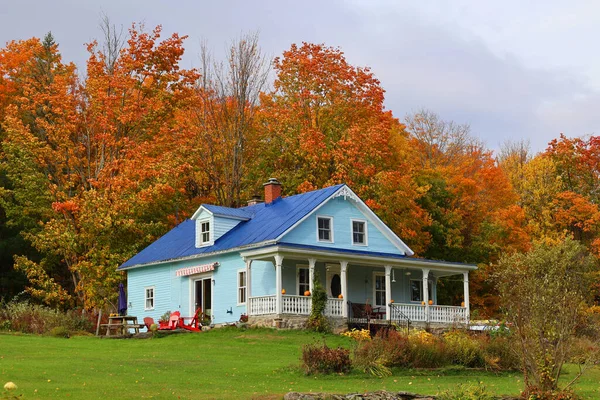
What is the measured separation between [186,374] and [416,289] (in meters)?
21.5

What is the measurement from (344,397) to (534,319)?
3.87 meters

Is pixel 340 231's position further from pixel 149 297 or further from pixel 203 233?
pixel 149 297

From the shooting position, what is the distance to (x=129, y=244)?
4278cm

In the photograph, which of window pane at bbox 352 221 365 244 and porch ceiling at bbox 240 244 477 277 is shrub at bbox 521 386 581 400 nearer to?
porch ceiling at bbox 240 244 477 277

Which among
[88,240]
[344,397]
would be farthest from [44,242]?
[344,397]

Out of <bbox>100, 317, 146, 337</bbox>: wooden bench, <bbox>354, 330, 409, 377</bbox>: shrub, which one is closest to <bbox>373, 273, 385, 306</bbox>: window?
<bbox>100, 317, 146, 337</bbox>: wooden bench

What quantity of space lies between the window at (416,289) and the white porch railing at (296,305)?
7702mm

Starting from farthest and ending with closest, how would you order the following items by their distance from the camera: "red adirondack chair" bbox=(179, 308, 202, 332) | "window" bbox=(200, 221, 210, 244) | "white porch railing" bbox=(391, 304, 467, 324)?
1. "window" bbox=(200, 221, 210, 244)
2. "white porch railing" bbox=(391, 304, 467, 324)
3. "red adirondack chair" bbox=(179, 308, 202, 332)

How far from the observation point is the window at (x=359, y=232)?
36.8 m

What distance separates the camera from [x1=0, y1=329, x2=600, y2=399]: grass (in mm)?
16375

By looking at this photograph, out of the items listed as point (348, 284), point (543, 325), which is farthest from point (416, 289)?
point (543, 325)

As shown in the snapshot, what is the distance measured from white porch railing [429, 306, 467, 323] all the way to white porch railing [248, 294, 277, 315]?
23.8 ft

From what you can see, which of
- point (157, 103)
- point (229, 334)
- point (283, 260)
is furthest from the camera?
point (157, 103)

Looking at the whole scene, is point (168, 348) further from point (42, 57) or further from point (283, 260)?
point (42, 57)
